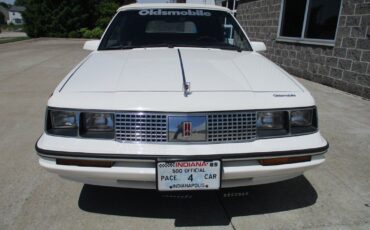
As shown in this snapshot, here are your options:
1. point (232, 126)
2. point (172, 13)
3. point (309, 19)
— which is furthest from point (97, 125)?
point (309, 19)

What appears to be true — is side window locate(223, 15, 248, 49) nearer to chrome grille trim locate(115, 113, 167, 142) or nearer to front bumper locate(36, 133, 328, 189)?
front bumper locate(36, 133, 328, 189)

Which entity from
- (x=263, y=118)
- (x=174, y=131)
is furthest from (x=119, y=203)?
(x=263, y=118)

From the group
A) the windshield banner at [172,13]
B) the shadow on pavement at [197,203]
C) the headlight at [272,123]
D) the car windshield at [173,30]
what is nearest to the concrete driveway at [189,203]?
the shadow on pavement at [197,203]

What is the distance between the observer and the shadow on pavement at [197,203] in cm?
225

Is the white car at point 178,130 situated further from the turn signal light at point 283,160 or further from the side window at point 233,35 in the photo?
the side window at point 233,35

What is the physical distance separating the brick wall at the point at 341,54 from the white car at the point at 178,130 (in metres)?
4.37

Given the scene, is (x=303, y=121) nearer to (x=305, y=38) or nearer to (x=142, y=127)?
(x=142, y=127)

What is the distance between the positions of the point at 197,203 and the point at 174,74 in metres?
1.01

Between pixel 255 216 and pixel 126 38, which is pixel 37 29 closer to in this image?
pixel 126 38

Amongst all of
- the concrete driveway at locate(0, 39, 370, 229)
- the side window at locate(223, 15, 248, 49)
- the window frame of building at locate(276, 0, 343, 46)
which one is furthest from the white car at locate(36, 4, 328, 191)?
the window frame of building at locate(276, 0, 343, 46)

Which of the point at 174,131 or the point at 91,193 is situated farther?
the point at 91,193

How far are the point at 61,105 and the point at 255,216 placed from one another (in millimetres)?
1562

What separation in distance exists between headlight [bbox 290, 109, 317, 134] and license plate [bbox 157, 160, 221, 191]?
631mm

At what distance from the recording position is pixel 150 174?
1.86 m
